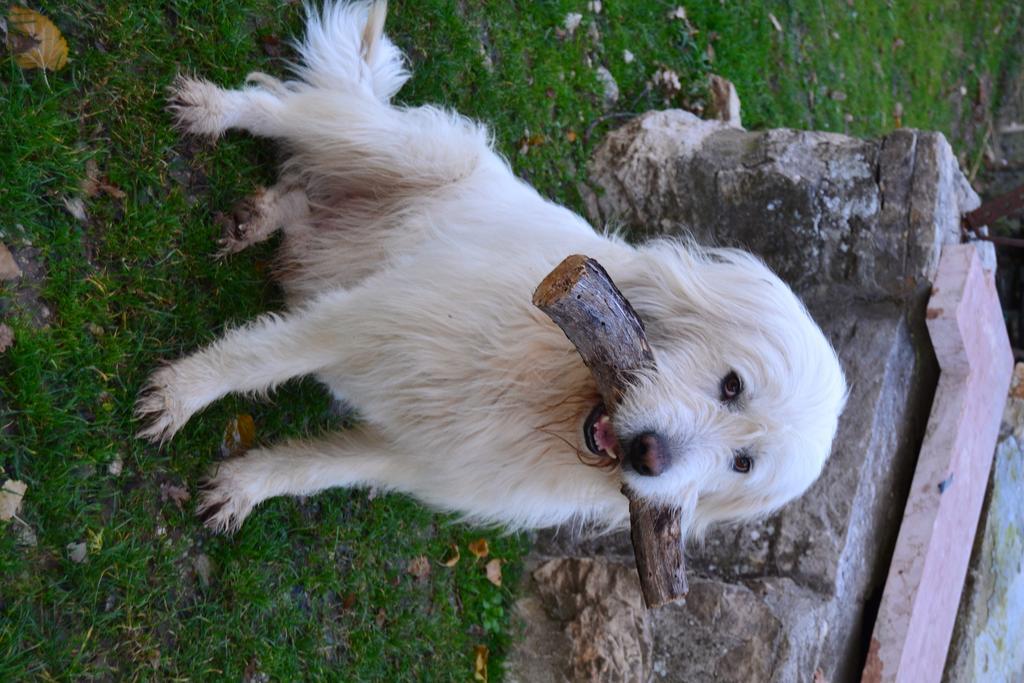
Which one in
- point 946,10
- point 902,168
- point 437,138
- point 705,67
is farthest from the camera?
point 946,10

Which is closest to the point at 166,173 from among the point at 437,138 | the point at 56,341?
the point at 56,341

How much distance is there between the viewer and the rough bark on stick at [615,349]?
2092 mm

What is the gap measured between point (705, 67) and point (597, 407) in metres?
3.40

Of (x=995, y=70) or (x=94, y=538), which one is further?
(x=995, y=70)

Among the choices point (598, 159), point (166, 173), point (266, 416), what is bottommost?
point (266, 416)

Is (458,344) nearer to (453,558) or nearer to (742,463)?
(742,463)

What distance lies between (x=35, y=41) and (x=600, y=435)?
6.13 ft

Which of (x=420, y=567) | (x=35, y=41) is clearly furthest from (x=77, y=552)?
(x=420, y=567)

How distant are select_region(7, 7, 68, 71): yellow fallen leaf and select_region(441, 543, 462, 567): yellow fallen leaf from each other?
7.85 ft

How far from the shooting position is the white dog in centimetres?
243

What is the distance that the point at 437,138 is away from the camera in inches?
127

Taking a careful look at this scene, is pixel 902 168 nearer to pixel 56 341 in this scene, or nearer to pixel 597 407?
pixel 597 407

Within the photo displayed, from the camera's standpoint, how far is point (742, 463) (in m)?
2.51

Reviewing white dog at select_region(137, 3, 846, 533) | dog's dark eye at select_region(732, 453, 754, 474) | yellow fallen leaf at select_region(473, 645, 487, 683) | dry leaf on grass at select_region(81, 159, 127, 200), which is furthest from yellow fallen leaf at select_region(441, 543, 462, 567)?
dry leaf on grass at select_region(81, 159, 127, 200)
